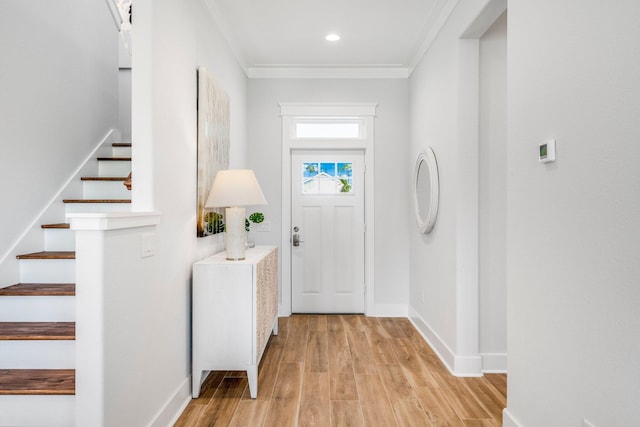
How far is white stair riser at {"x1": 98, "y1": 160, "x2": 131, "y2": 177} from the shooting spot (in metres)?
3.13

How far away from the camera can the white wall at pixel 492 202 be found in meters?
2.89

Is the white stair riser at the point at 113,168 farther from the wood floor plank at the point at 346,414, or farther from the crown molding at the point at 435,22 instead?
the crown molding at the point at 435,22

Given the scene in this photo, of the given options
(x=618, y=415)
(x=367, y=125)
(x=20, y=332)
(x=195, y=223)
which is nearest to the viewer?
(x=618, y=415)

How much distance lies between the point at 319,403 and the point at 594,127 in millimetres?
2078

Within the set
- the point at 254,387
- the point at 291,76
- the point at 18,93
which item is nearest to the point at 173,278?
the point at 254,387

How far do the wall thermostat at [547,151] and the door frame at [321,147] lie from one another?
2.76 metres

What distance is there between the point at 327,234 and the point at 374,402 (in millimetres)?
2319

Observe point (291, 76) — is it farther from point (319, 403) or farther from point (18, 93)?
point (319, 403)

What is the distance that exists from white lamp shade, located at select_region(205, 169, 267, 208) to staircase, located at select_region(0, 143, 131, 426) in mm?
585

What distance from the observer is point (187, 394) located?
2.44m

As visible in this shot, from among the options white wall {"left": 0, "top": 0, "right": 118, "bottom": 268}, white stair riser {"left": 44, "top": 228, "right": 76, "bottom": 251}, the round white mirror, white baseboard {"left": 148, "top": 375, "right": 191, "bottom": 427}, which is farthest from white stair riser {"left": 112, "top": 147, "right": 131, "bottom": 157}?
the round white mirror

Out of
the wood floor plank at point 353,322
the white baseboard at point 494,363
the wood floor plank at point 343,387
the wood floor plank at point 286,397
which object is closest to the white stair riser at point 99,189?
the wood floor plank at point 286,397

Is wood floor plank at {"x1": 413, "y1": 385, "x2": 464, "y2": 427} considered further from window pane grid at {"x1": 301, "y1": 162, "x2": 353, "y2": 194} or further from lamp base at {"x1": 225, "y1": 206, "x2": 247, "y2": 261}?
window pane grid at {"x1": 301, "y1": 162, "x2": 353, "y2": 194}

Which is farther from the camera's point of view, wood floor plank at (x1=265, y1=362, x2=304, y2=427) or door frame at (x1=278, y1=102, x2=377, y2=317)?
door frame at (x1=278, y1=102, x2=377, y2=317)
